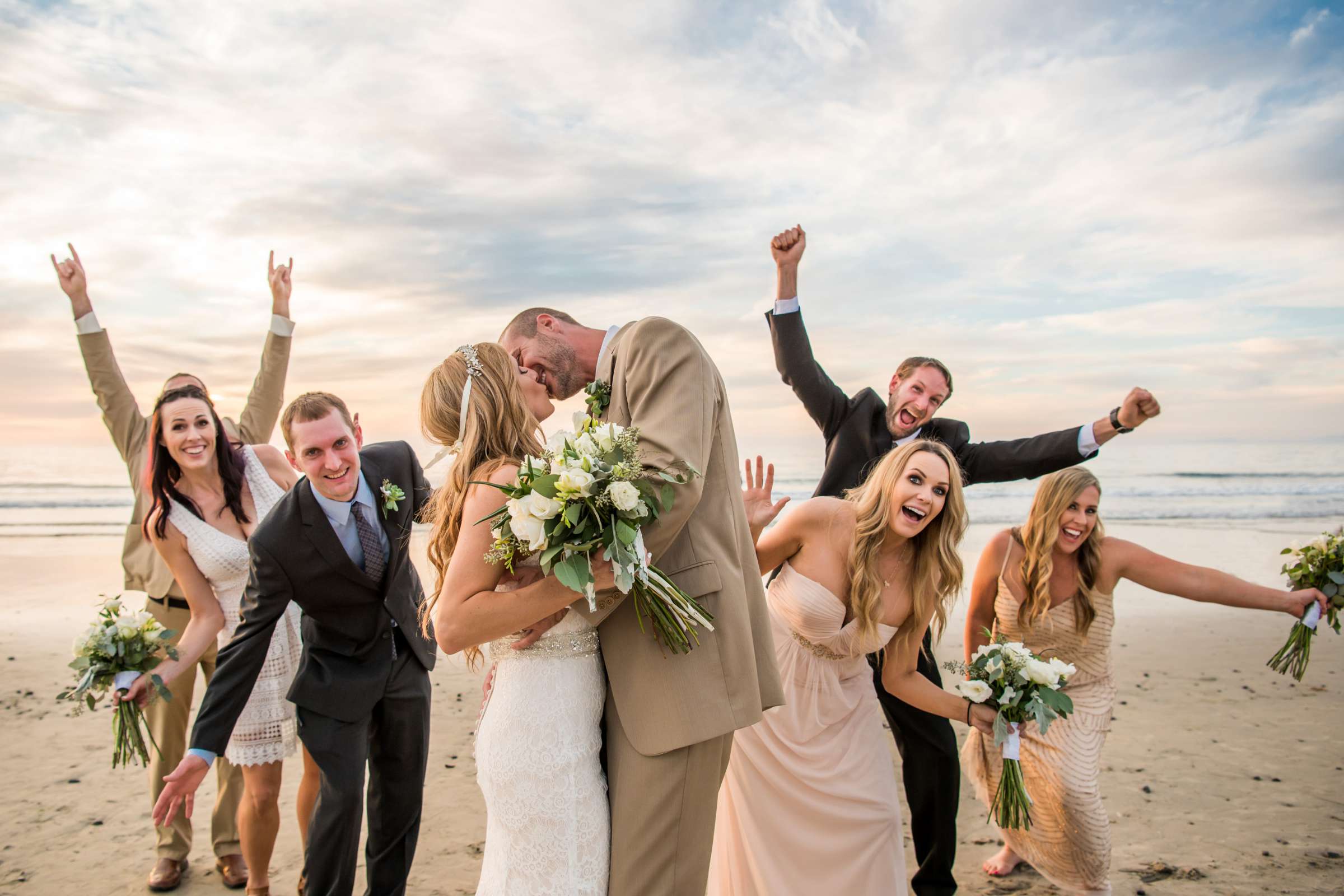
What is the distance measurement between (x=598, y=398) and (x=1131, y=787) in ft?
18.1

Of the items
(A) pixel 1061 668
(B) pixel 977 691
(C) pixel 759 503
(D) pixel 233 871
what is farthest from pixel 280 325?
(A) pixel 1061 668

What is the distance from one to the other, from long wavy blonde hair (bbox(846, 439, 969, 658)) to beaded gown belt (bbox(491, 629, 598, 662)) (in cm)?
170

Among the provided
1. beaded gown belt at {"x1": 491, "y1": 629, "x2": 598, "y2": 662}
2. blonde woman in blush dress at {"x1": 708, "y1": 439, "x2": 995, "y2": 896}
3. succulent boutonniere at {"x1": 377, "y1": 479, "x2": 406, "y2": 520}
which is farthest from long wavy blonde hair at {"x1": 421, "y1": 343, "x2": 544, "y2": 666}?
blonde woman in blush dress at {"x1": 708, "y1": 439, "x2": 995, "y2": 896}

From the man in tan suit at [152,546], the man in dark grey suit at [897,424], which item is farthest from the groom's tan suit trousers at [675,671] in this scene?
the man in tan suit at [152,546]

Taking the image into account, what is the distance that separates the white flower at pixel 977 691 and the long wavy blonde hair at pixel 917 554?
330 mm

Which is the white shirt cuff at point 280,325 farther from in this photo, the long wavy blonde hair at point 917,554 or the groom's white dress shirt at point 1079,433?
the long wavy blonde hair at point 917,554

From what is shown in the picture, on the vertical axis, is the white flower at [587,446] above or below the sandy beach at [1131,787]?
above

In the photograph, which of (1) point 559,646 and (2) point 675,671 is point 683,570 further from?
(1) point 559,646

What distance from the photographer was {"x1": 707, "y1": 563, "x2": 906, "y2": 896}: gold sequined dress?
409 cm

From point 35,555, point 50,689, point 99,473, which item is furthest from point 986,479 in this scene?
point 99,473

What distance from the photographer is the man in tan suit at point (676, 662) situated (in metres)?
2.62

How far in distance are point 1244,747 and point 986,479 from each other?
374 centimetres

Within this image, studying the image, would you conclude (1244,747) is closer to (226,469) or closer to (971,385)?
(226,469)

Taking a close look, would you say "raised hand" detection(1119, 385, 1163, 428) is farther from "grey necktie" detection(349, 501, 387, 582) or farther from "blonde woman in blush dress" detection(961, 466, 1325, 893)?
"grey necktie" detection(349, 501, 387, 582)
